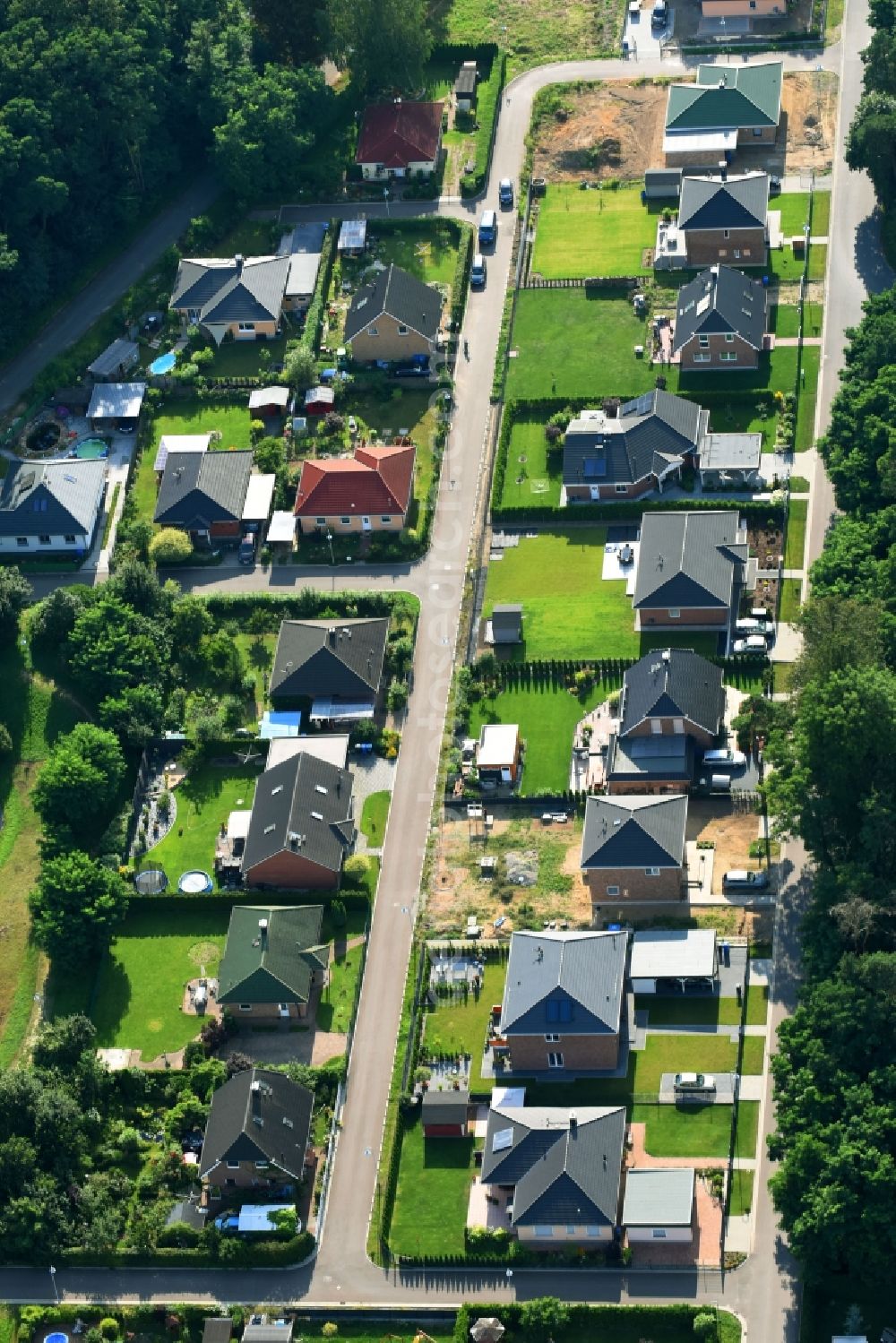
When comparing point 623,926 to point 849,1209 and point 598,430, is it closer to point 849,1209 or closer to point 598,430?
point 849,1209

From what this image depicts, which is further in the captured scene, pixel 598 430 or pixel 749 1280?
pixel 598 430

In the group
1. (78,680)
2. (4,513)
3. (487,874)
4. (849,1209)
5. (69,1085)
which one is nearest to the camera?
(849,1209)

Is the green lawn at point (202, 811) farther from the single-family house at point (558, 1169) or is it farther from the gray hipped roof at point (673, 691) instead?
the single-family house at point (558, 1169)

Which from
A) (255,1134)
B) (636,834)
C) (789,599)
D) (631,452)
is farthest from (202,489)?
(255,1134)

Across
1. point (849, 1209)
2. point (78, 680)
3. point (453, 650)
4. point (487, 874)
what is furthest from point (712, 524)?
point (849, 1209)

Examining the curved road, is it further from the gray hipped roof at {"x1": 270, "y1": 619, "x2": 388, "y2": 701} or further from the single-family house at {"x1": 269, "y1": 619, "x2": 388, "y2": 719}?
the gray hipped roof at {"x1": 270, "y1": 619, "x2": 388, "y2": 701}

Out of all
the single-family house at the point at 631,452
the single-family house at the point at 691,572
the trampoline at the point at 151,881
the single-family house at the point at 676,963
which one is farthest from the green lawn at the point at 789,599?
the trampoline at the point at 151,881
